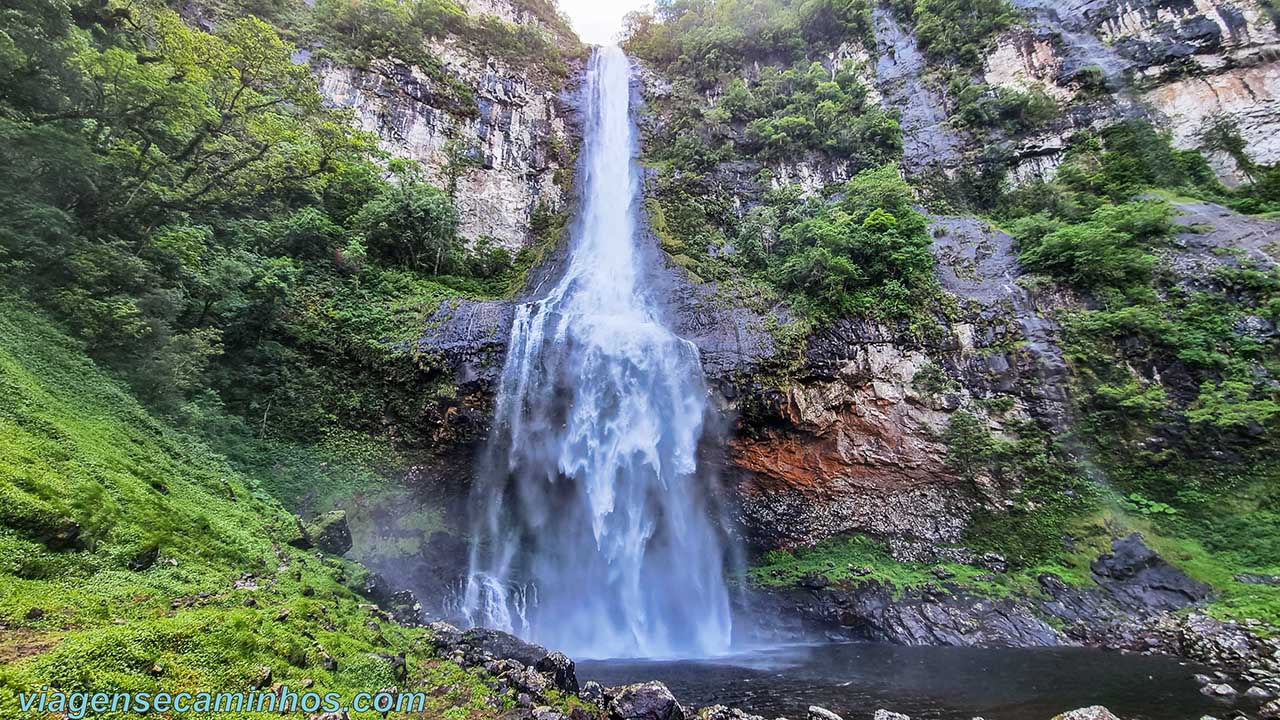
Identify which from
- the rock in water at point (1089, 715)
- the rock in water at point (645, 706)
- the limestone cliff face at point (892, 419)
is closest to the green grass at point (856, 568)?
the limestone cliff face at point (892, 419)

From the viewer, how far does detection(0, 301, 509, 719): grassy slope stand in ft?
9.11

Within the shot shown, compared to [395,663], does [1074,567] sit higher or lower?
higher

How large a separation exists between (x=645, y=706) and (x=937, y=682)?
535 centimetres

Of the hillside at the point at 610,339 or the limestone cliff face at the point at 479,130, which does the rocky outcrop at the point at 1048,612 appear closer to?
the hillside at the point at 610,339

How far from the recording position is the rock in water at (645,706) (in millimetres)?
5211

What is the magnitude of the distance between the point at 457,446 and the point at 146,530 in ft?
29.0

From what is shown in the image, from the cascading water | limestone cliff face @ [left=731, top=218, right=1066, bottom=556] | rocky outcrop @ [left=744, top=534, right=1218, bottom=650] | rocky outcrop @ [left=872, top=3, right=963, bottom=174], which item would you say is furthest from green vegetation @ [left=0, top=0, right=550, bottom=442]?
rocky outcrop @ [left=872, top=3, right=963, bottom=174]

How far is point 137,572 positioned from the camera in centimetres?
421

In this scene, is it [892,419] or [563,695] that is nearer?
[563,695]

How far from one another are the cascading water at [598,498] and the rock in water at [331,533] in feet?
14.2

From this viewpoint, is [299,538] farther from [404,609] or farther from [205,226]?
[205,226]

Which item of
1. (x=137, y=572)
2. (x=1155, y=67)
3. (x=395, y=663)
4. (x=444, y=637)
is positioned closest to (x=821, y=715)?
(x=444, y=637)

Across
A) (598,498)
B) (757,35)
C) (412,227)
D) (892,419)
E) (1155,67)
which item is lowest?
(598,498)

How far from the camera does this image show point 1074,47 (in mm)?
19406
